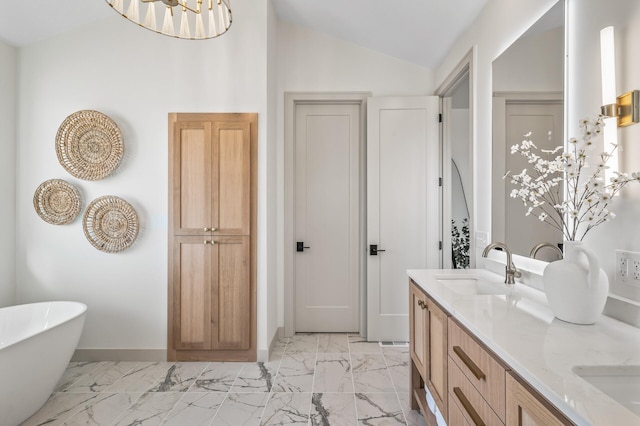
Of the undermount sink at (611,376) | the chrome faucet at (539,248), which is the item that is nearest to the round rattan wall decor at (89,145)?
the chrome faucet at (539,248)

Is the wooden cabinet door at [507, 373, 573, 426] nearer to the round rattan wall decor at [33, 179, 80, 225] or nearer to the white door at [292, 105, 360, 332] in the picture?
the white door at [292, 105, 360, 332]

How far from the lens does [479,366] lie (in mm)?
1089

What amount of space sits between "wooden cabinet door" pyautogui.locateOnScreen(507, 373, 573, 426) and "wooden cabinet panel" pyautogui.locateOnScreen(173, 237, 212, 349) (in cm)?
228

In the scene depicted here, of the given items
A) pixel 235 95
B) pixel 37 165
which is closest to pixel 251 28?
pixel 235 95

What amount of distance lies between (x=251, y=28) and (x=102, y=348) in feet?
9.71

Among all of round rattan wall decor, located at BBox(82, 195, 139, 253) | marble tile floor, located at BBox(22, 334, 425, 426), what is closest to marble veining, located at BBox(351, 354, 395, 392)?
marble tile floor, located at BBox(22, 334, 425, 426)

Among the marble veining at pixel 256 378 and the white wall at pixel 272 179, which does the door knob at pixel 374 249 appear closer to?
the white wall at pixel 272 179

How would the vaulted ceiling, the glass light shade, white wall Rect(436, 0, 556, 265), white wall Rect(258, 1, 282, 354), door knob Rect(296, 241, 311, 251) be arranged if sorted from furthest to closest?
1. door knob Rect(296, 241, 311, 251)
2. white wall Rect(258, 1, 282, 354)
3. the vaulted ceiling
4. white wall Rect(436, 0, 556, 265)
5. the glass light shade

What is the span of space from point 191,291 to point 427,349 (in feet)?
6.25

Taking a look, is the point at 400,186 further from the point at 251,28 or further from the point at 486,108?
the point at 251,28

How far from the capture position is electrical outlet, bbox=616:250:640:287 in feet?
3.64

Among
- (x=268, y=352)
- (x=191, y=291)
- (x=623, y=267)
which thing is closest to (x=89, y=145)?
(x=191, y=291)

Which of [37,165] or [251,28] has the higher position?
[251,28]

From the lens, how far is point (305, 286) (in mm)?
3338
